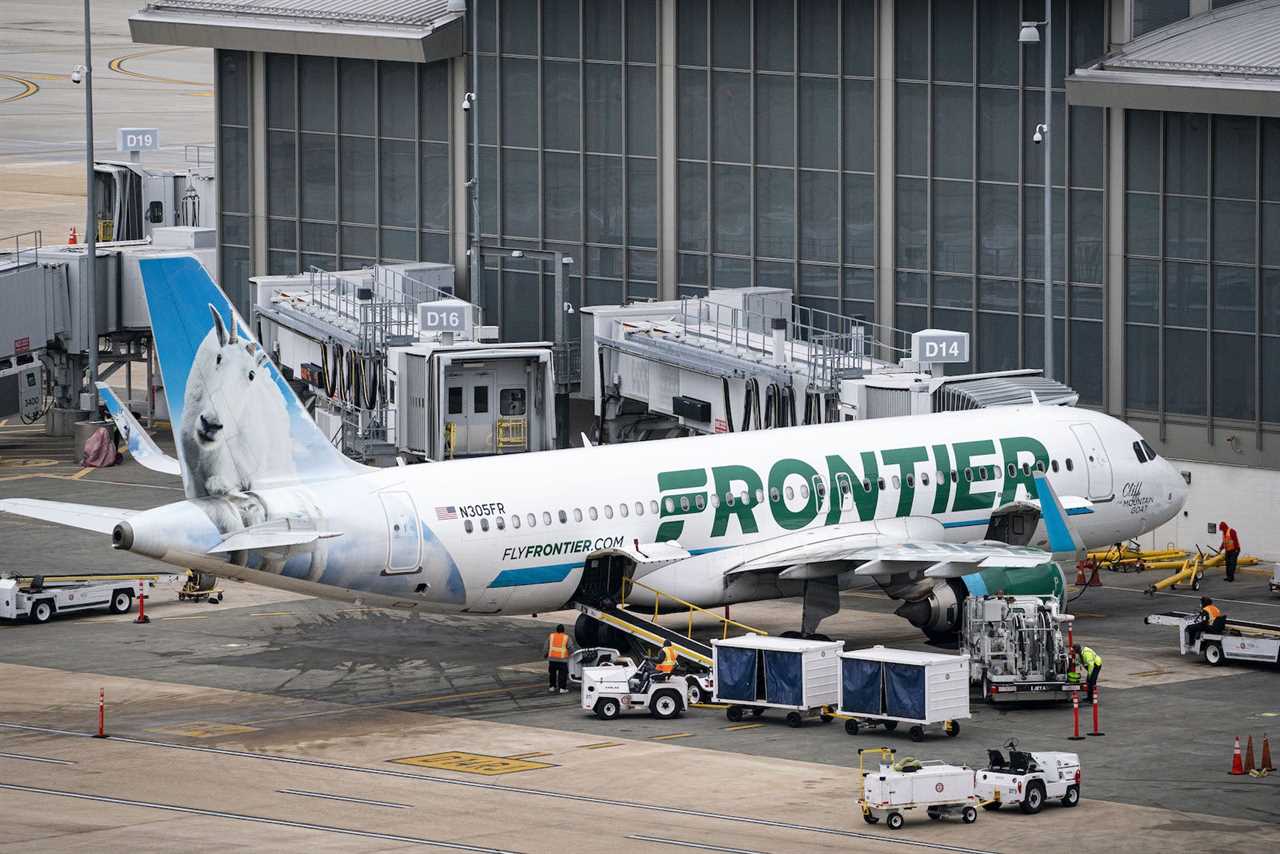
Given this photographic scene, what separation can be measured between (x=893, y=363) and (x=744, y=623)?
17.8 m

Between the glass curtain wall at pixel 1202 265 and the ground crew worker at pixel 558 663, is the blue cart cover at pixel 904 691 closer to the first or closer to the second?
the ground crew worker at pixel 558 663

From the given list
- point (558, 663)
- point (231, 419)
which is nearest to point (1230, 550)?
point (558, 663)

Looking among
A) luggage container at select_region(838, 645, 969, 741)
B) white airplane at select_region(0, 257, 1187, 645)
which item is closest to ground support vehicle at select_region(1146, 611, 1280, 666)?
white airplane at select_region(0, 257, 1187, 645)

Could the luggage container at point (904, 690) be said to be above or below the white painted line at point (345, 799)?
above

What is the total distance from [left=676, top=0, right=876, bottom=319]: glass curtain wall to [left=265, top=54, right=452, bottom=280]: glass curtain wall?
10660 mm

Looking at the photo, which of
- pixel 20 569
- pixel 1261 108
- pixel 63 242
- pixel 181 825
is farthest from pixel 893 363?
pixel 63 242

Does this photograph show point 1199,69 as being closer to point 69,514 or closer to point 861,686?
point 861,686

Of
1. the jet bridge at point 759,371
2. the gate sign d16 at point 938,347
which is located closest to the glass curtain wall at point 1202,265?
the jet bridge at point 759,371

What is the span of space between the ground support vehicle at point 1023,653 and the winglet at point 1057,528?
612cm

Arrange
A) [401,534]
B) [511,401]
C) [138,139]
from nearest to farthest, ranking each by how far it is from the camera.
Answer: [401,534]
[511,401]
[138,139]

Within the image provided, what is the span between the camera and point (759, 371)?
71.2 meters

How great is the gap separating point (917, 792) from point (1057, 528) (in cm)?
1808

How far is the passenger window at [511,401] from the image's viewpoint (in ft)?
249

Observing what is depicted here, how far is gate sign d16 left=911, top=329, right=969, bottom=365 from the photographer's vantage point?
69000 mm
